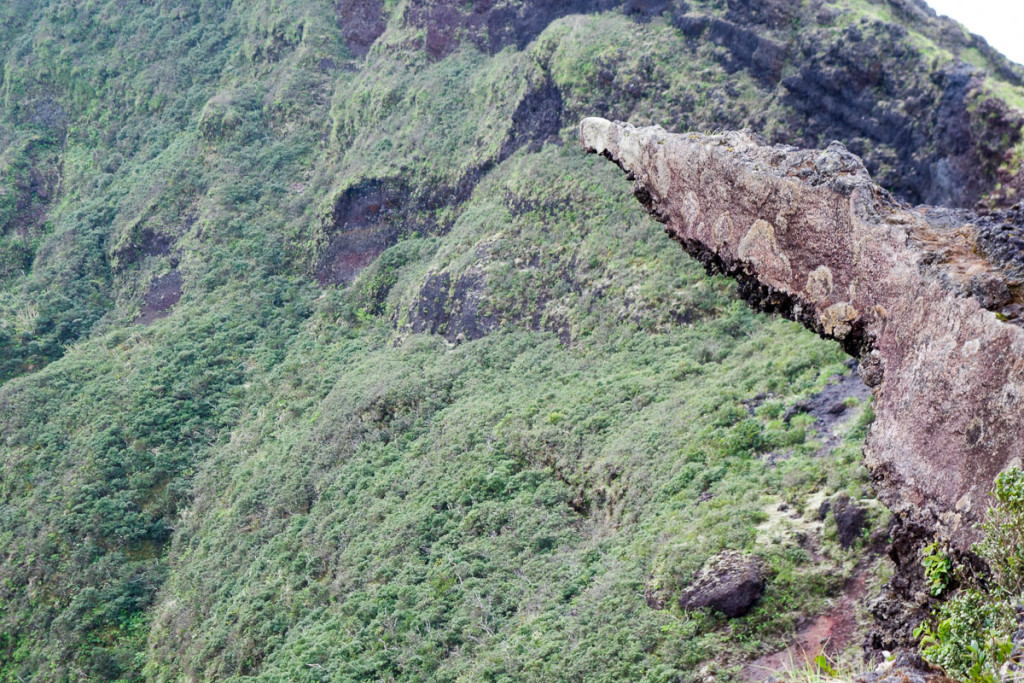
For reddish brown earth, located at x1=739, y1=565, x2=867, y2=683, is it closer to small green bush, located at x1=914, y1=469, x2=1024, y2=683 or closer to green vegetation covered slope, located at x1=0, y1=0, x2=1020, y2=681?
green vegetation covered slope, located at x1=0, y1=0, x2=1020, y2=681

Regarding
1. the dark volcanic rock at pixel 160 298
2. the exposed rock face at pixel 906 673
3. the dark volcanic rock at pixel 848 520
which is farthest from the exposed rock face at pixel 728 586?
the dark volcanic rock at pixel 160 298

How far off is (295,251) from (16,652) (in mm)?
14699

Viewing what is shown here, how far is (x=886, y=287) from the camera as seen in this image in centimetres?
283

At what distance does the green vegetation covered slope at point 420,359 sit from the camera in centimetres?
1253

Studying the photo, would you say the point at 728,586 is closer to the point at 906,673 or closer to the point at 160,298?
the point at 906,673

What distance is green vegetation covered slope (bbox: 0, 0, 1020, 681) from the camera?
41.1ft

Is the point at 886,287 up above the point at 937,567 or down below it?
above

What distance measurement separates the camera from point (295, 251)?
28.6 meters

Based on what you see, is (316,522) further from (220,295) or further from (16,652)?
(220,295)

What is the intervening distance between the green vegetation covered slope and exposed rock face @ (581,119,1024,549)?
23.7 ft

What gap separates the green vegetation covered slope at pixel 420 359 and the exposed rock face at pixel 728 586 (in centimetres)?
18

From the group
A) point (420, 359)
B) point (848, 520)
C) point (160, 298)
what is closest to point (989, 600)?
point (848, 520)

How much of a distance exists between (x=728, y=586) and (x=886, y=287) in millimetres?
7770

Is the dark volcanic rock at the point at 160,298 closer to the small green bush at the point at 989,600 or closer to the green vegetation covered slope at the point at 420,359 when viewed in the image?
the green vegetation covered slope at the point at 420,359
